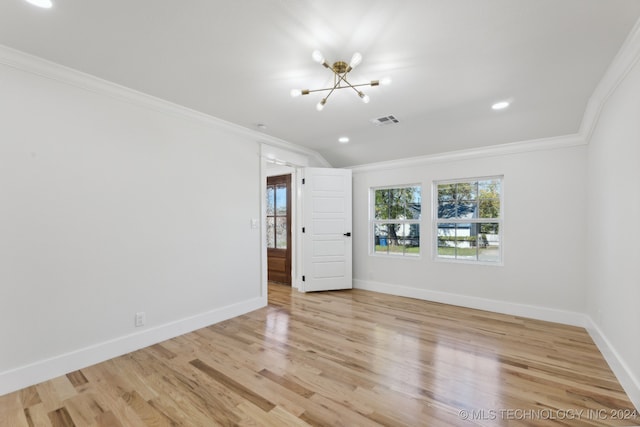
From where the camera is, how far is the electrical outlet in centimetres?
280

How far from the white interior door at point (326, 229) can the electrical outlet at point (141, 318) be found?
101 inches

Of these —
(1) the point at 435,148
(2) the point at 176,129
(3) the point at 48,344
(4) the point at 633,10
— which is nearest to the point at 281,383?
(3) the point at 48,344

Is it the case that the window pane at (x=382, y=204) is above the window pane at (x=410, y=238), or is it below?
above

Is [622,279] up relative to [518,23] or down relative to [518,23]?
down

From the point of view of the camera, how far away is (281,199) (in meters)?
5.63

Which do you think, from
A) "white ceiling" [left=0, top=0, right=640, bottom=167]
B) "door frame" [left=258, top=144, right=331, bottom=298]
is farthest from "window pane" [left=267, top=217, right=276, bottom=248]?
"white ceiling" [left=0, top=0, right=640, bottom=167]

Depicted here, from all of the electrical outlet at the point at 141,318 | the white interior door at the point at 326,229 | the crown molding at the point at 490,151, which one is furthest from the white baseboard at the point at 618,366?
the electrical outlet at the point at 141,318

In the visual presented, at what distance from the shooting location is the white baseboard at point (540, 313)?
213 centimetres

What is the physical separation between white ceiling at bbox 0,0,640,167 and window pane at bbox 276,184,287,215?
2329mm

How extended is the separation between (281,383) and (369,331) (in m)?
1.33

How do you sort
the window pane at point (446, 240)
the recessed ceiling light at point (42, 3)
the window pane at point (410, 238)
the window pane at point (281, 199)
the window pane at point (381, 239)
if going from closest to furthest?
the recessed ceiling light at point (42, 3) < the window pane at point (446, 240) < the window pane at point (410, 238) < the window pane at point (381, 239) < the window pane at point (281, 199)

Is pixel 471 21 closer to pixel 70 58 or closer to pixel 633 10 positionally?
pixel 633 10

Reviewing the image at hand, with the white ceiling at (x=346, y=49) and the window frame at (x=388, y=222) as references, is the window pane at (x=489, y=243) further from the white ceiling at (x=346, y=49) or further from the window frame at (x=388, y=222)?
the white ceiling at (x=346, y=49)

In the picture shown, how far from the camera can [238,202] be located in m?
3.82
